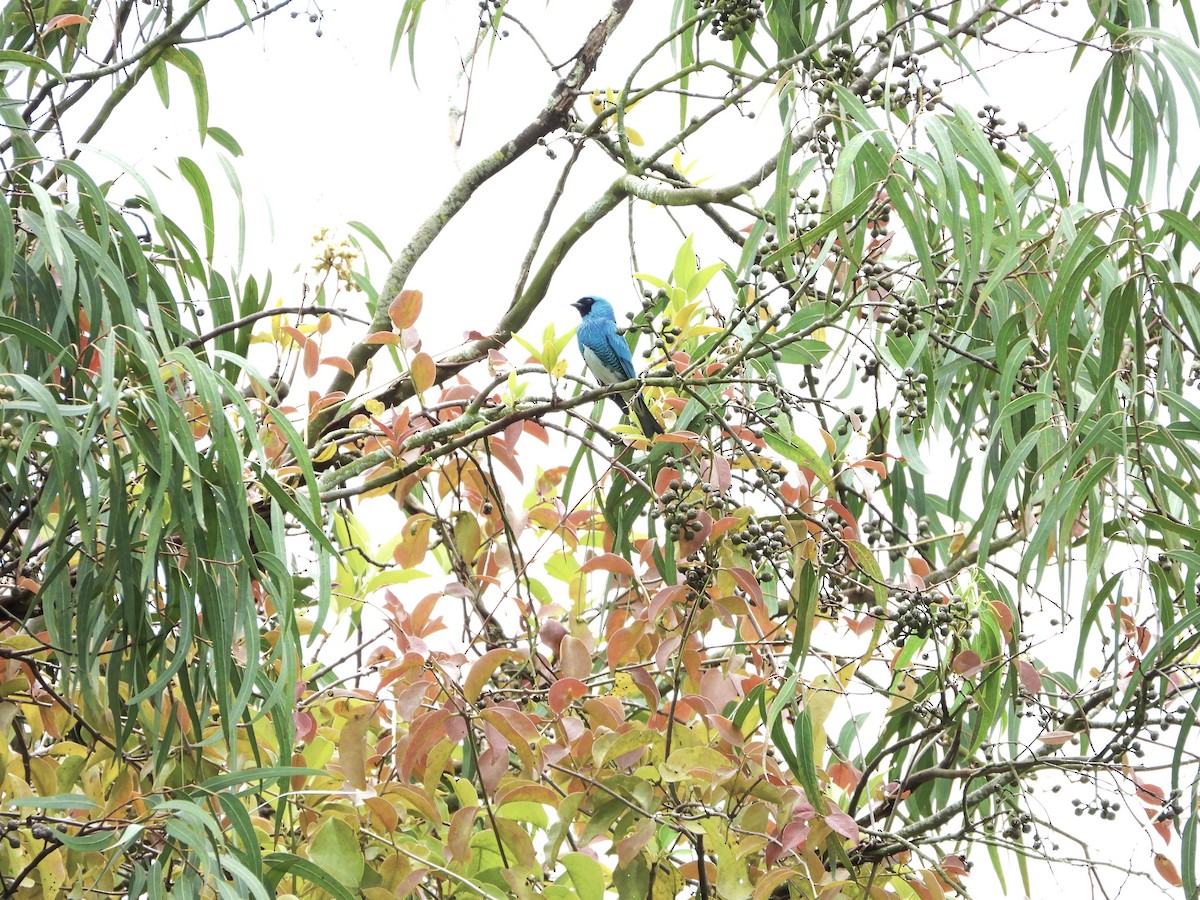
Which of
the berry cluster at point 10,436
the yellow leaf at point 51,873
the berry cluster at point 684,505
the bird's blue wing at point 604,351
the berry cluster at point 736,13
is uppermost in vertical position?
the bird's blue wing at point 604,351

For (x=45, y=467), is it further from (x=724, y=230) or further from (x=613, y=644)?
(x=724, y=230)

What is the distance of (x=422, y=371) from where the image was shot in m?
2.14

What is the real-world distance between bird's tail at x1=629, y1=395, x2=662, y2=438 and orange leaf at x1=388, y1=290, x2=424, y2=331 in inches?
16.0

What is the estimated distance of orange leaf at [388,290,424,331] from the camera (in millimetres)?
2172

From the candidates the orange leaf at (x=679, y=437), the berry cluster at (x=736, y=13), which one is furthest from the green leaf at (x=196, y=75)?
the orange leaf at (x=679, y=437)

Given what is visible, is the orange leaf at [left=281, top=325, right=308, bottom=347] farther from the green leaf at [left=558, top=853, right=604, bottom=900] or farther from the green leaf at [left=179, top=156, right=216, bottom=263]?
the green leaf at [left=558, top=853, right=604, bottom=900]

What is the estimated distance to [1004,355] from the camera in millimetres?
1904

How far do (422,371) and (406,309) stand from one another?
4.7 inches

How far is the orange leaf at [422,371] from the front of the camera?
83.7 inches

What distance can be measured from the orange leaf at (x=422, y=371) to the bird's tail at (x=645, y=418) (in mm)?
343

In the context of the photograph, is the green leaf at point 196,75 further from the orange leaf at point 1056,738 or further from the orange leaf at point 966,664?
the orange leaf at point 1056,738

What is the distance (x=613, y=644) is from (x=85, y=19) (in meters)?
1.35

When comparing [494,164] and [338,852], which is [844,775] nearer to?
[338,852]

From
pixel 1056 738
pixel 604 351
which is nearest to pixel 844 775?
pixel 1056 738
